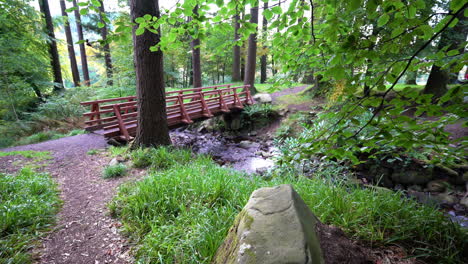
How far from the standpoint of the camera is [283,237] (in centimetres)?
132

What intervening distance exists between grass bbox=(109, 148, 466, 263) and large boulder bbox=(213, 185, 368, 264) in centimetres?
53

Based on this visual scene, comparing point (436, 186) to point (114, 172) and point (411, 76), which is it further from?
point (114, 172)

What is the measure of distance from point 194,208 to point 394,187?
5.06 metres

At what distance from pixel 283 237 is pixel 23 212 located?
3.41 m

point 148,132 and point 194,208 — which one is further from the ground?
point 148,132

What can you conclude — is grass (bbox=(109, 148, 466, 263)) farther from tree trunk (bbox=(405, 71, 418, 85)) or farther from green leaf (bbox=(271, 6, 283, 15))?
tree trunk (bbox=(405, 71, 418, 85))

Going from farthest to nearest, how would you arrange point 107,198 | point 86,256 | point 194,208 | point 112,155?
point 112,155, point 107,198, point 194,208, point 86,256

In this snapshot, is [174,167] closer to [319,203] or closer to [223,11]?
[319,203]

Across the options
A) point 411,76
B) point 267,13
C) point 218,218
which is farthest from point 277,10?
point 411,76

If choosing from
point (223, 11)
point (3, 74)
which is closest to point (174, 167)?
point (223, 11)

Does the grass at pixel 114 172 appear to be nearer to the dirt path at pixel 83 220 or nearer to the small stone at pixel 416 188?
the dirt path at pixel 83 220

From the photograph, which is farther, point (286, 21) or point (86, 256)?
point (86, 256)

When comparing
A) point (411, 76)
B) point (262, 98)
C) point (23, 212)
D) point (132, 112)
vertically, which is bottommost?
point (23, 212)

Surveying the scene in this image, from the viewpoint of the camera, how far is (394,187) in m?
5.09
